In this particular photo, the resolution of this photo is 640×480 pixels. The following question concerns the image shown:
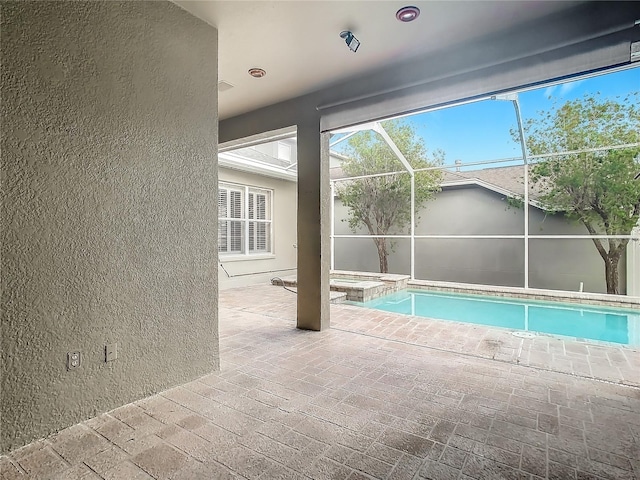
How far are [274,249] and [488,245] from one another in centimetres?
570

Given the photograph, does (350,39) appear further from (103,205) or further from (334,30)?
(103,205)

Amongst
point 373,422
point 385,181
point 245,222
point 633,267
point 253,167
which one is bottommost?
point 373,422

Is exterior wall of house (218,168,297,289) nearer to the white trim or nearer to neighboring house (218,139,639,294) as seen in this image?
neighboring house (218,139,639,294)

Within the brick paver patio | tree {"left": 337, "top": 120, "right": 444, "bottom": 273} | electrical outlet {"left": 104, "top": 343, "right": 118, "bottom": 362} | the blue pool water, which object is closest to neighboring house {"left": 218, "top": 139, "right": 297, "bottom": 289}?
tree {"left": 337, "top": 120, "right": 444, "bottom": 273}

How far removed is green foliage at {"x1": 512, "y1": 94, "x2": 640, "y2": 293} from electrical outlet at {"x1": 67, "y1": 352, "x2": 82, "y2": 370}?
8.00 meters

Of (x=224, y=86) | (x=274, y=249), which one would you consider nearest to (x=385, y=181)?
(x=274, y=249)

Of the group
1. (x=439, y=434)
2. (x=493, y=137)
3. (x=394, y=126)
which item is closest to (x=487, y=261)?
(x=493, y=137)

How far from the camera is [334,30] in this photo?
117 inches

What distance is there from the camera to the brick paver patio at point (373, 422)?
1752mm

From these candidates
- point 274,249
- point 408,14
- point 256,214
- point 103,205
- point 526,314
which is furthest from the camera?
point 274,249

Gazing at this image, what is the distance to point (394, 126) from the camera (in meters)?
9.41

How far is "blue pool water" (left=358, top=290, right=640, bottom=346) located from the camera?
5227 mm

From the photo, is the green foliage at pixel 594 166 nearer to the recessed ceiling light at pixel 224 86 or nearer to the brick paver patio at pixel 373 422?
the brick paver patio at pixel 373 422

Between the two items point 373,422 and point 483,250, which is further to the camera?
point 483,250
